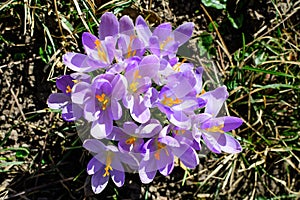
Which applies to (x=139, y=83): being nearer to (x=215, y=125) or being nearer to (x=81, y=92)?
(x=81, y=92)

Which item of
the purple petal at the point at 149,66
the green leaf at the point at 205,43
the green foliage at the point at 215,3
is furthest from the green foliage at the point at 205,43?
the purple petal at the point at 149,66

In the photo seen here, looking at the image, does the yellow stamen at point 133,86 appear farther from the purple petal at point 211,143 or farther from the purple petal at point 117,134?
the purple petal at point 211,143

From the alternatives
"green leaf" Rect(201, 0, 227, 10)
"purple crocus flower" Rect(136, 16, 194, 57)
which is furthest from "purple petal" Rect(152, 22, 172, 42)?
"green leaf" Rect(201, 0, 227, 10)

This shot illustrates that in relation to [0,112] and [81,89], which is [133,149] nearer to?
[81,89]

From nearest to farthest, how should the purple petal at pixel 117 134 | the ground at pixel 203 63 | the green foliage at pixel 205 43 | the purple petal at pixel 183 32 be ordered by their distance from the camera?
the purple petal at pixel 117 134 → the purple petal at pixel 183 32 → the ground at pixel 203 63 → the green foliage at pixel 205 43

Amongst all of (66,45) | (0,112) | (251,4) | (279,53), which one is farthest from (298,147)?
(0,112)

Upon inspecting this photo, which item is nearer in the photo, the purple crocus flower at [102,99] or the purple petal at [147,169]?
the purple crocus flower at [102,99]

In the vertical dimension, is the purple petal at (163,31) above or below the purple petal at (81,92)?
above
